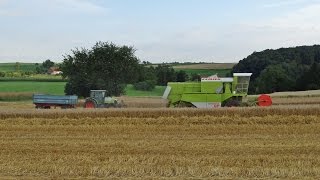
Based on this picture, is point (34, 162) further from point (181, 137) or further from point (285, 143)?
point (285, 143)

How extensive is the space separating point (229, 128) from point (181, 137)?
3143mm

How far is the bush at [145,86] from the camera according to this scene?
80500 millimetres

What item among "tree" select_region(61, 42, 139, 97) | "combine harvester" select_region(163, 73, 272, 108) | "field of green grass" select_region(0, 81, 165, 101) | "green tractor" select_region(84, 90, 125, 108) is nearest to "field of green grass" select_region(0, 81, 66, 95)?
"field of green grass" select_region(0, 81, 165, 101)

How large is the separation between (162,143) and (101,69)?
51253mm

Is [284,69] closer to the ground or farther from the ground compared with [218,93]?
farther from the ground

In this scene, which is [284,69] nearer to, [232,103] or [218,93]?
[218,93]

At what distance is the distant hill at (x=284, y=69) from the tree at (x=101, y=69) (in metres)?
24.4

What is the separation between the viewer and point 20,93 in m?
68.7

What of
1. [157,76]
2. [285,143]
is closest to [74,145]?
[285,143]

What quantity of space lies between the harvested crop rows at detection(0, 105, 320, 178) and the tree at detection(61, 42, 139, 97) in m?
38.0

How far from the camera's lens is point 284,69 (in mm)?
86438

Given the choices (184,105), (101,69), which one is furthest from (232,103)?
(101,69)

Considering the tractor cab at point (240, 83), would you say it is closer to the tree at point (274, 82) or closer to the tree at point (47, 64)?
the tree at point (274, 82)

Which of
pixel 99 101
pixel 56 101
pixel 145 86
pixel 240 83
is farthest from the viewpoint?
pixel 145 86
